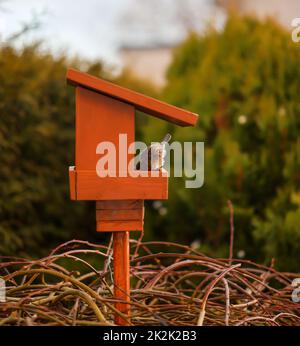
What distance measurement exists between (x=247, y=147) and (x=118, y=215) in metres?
Answer: 2.57

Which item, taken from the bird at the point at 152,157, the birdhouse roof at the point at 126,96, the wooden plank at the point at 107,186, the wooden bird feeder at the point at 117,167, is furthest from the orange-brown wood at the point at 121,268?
the birdhouse roof at the point at 126,96

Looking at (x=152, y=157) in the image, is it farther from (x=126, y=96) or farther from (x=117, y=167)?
(x=126, y=96)

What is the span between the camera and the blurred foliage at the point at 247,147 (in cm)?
430

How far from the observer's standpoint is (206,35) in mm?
5934

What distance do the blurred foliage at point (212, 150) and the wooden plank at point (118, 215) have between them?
1.71 metres

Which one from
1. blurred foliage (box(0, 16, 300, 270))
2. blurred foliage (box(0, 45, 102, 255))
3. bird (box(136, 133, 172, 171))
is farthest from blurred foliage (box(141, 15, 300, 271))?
bird (box(136, 133, 172, 171))

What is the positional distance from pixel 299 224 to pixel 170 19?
70.9ft

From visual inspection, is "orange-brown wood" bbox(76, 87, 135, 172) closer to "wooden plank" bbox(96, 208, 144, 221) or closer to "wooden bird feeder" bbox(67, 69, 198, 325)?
"wooden bird feeder" bbox(67, 69, 198, 325)

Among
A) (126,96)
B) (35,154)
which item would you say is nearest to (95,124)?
(126,96)

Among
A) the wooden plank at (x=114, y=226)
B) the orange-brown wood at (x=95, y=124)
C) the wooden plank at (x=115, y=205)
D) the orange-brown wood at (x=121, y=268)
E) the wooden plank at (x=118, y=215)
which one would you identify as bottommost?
the orange-brown wood at (x=121, y=268)

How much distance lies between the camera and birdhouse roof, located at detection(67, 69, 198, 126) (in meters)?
2.31

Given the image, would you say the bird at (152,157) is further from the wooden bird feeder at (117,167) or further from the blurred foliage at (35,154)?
the blurred foliage at (35,154)
